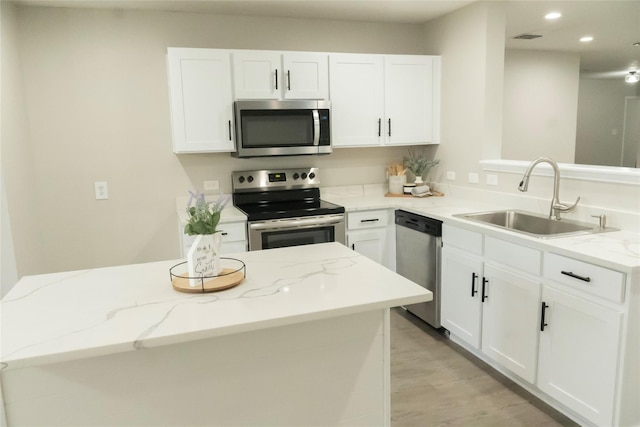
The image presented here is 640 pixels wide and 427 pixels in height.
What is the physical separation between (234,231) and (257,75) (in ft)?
3.85

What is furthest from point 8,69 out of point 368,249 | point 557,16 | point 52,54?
point 557,16

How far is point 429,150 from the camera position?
4.20m

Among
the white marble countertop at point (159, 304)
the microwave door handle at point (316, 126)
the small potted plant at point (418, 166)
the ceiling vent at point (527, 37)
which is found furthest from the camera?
the ceiling vent at point (527, 37)

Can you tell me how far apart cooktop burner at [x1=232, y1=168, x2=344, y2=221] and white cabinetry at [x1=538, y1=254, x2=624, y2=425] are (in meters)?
1.64

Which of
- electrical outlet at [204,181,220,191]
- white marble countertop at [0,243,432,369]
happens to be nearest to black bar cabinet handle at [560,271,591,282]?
white marble countertop at [0,243,432,369]

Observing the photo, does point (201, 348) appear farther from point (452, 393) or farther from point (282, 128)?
point (282, 128)

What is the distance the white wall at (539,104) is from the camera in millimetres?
5715

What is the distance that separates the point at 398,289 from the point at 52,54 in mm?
3109

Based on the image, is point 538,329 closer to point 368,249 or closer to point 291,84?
point 368,249

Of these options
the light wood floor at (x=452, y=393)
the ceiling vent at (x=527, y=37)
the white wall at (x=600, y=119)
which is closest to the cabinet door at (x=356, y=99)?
the light wood floor at (x=452, y=393)

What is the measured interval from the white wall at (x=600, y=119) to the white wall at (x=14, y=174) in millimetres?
8255

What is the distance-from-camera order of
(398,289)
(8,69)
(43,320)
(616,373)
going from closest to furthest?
(43,320)
(398,289)
(616,373)
(8,69)

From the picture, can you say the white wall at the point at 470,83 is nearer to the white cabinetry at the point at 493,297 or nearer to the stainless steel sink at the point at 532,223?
the stainless steel sink at the point at 532,223

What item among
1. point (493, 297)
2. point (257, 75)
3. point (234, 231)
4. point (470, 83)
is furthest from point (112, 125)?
point (493, 297)
